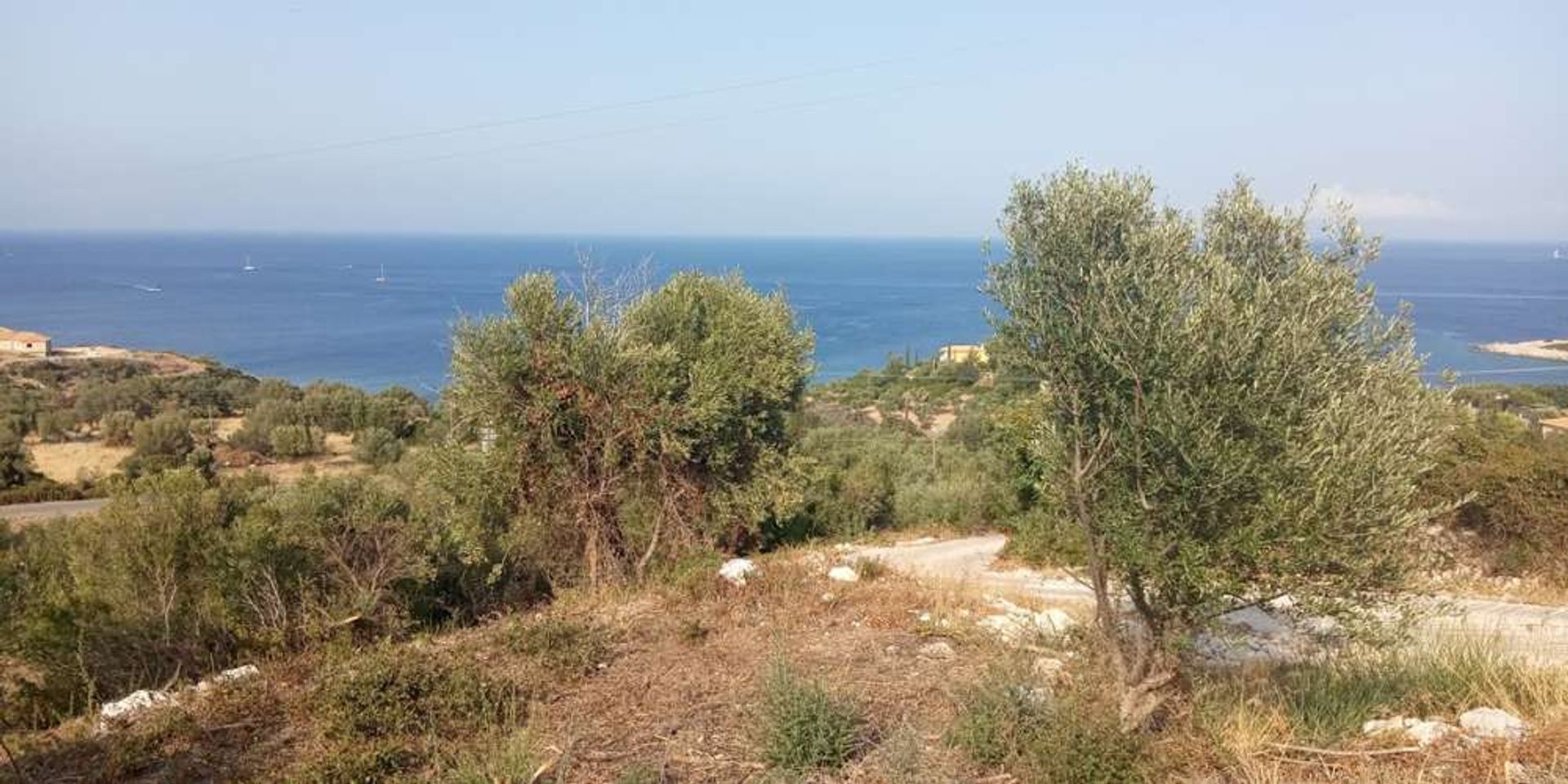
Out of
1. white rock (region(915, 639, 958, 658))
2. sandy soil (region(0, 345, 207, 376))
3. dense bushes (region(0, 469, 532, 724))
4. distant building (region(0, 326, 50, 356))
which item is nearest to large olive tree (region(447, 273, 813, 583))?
dense bushes (region(0, 469, 532, 724))

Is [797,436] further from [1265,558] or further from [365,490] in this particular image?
[1265,558]

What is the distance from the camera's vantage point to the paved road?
2638 centimetres

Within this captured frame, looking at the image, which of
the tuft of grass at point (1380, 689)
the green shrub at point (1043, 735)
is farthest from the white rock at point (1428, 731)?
the green shrub at point (1043, 735)

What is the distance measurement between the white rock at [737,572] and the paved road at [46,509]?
71.4 feet

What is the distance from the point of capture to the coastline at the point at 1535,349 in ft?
187

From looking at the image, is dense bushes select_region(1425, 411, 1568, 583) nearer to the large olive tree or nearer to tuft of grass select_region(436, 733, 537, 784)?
the large olive tree

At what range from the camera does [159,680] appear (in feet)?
30.4

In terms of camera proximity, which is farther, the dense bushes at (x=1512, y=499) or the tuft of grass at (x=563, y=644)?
the dense bushes at (x=1512, y=499)

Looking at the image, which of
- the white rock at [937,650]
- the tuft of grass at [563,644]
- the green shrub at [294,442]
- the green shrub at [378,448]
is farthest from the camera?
the green shrub at [294,442]

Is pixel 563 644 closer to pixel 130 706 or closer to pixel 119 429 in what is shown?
pixel 130 706

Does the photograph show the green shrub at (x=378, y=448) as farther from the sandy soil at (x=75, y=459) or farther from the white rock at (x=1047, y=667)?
the white rock at (x=1047, y=667)

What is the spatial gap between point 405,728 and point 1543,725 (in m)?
7.49

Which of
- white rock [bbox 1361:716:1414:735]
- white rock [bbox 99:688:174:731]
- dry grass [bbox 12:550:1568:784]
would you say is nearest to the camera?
dry grass [bbox 12:550:1568:784]

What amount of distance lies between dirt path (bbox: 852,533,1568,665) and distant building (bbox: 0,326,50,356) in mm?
61078
